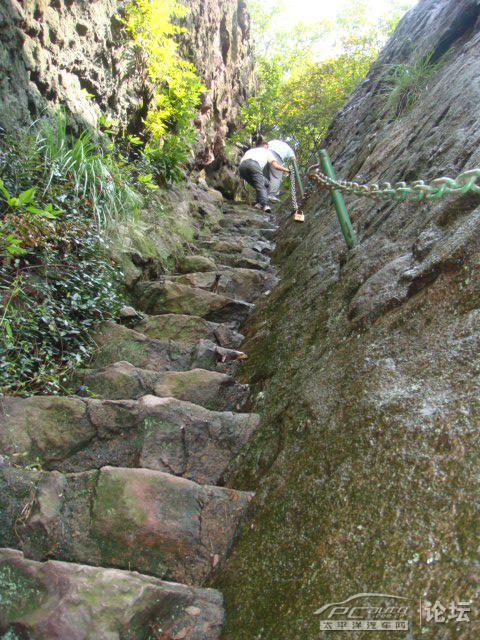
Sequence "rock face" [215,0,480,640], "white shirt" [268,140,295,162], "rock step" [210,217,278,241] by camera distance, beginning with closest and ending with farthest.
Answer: "rock face" [215,0,480,640]
"rock step" [210,217,278,241]
"white shirt" [268,140,295,162]

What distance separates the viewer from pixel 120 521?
1.53 metres

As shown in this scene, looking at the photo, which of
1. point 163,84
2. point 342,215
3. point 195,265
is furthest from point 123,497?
point 163,84

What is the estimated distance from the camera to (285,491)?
4.88ft

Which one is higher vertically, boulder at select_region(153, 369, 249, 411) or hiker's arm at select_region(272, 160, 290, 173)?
hiker's arm at select_region(272, 160, 290, 173)

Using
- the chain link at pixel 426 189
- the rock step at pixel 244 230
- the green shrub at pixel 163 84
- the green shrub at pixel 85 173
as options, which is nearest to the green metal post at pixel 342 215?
the chain link at pixel 426 189

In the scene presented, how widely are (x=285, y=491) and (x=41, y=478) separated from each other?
858mm

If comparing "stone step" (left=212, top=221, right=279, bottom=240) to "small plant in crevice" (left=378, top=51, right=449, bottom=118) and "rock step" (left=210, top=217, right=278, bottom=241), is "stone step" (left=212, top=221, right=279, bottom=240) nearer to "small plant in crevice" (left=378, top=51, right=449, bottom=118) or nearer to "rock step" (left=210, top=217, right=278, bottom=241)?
"rock step" (left=210, top=217, right=278, bottom=241)

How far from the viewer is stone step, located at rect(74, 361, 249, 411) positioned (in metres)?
2.39

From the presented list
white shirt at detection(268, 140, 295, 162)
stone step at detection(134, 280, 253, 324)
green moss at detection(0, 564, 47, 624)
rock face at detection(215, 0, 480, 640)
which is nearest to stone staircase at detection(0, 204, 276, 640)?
green moss at detection(0, 564, 47, 624)

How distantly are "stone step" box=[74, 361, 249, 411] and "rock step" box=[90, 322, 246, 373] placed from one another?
279 millimetres

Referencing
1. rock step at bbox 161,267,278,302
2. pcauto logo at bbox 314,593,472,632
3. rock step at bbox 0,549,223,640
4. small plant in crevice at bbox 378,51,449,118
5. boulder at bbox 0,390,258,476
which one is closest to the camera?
pcauto logo at bbox 314,593,472,632

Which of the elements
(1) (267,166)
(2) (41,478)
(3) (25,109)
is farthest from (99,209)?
(1) (267,166)

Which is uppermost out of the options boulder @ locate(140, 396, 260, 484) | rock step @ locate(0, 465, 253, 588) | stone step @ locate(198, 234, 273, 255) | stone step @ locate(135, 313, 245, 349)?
stone step @ locate(198, 234, 273, 255)

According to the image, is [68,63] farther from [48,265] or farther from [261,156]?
[261,156]
